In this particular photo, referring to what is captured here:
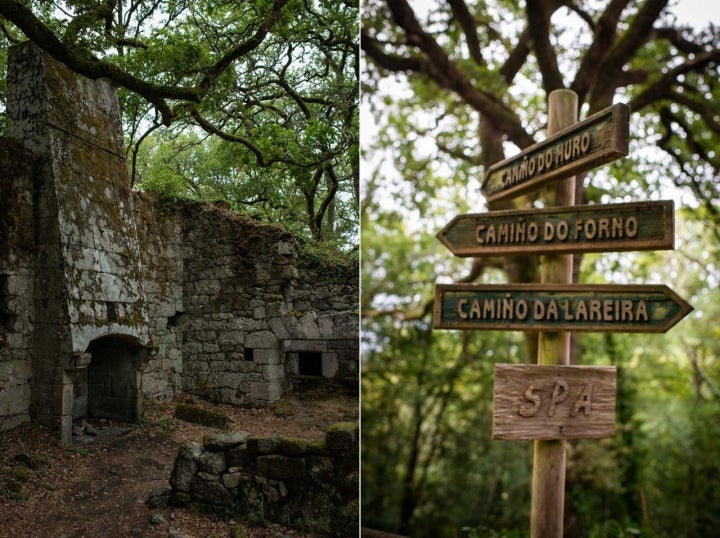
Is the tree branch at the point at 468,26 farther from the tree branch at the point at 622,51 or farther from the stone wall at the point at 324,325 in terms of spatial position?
the stone wall at the point at 324,325

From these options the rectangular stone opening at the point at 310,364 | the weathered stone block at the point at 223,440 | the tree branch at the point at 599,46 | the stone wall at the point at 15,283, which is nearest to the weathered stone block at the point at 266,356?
the rectangular stone opening at the point at 310,364

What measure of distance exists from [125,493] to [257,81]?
5.93 ft

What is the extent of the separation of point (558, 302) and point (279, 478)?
1.43 metres

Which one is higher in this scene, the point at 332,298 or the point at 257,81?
the point at 257,81

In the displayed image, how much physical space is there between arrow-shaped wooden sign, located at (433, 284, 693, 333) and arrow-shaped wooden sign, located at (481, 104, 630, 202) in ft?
1.37

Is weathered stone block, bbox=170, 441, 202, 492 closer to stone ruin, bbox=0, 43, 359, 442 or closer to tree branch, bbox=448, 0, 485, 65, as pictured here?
stone ruin, bbox=0, 43, 359, 442

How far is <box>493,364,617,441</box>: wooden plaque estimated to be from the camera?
1.94 m

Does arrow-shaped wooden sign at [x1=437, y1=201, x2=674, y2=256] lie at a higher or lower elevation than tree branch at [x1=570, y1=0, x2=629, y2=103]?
lower

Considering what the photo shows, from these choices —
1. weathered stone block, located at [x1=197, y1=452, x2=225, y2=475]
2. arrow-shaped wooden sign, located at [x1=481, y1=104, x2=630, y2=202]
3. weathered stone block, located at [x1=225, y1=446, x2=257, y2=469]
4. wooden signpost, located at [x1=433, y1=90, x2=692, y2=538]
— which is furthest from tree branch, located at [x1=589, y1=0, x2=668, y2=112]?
weathered stone block, located at [x1=197, y1=452, x2=225, y2=475]

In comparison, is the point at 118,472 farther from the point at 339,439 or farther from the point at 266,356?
the point at 339,439

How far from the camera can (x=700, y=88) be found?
427 cm

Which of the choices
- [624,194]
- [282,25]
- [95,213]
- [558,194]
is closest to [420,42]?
[282,25]

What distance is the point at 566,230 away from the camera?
1972 millimetres

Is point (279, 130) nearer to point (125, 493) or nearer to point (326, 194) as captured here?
point (326, 194)
